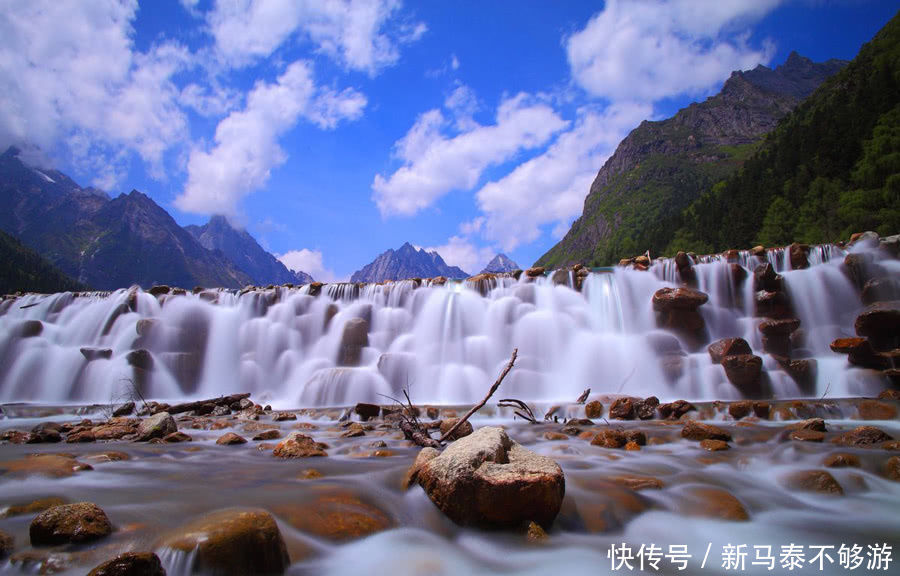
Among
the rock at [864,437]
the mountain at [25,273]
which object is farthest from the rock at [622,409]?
the mountain at [25,273]

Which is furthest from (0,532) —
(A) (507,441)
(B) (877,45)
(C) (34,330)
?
(B) (877,45)

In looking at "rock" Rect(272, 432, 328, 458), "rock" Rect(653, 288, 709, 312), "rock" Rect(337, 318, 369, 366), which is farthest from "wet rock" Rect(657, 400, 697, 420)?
"rock" Rect(337, 318, 369, 366)

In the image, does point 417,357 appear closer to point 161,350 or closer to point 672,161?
point 161,350

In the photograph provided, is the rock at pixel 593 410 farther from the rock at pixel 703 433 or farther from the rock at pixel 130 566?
the rock at pixel 130 566

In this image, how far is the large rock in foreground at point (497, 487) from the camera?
459cm

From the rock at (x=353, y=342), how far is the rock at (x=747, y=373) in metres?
15.0

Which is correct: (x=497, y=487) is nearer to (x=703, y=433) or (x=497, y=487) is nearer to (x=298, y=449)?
(x=298, y=449)

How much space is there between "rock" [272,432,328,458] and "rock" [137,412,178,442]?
352 cm

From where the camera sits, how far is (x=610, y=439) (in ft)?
27.9

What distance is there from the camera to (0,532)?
379 cm

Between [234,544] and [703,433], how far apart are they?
8.82m

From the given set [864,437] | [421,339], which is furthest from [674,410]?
[421,339]

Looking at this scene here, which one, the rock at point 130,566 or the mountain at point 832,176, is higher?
the mountain at point 832,176

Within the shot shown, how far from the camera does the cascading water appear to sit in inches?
670
